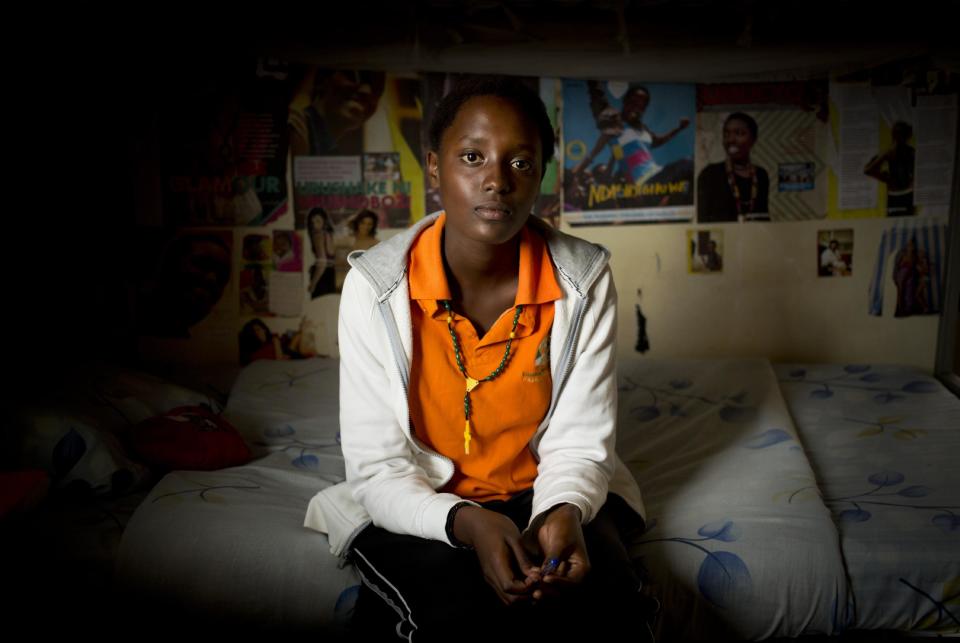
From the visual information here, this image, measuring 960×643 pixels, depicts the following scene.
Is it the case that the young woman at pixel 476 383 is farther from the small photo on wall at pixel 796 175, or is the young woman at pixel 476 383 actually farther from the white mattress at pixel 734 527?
the small photo on wall at pixel 796 175

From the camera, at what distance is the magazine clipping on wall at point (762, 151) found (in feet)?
8.11

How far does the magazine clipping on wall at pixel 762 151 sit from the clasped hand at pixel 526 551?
1.65 metres

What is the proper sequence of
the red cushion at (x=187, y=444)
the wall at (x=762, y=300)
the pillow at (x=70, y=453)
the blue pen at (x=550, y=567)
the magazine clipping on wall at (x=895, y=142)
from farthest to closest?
the wall at (x=762, y=300), the magazine clipping on wall at (x=895, y=142), the red cushion at (x=187, y=444), the pillow at (x=70, y=453), the blue pen at (x=550, y=567)

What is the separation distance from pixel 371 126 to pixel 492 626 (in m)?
1.82

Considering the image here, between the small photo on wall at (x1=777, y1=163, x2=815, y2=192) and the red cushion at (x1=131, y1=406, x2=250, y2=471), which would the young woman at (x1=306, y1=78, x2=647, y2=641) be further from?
the small photo on wall at (x1=777, y1=163, x2=815, y2=192)

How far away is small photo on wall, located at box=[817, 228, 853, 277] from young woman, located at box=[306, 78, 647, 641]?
1465 millimetres

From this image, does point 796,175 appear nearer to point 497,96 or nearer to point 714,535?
point 714,535

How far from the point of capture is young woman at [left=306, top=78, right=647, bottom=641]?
1170 millimetres

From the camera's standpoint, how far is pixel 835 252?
2523mm

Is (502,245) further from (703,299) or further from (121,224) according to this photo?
(121,224)

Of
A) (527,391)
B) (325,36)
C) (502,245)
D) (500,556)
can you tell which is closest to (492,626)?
(500,556)

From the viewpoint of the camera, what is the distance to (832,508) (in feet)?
5.06

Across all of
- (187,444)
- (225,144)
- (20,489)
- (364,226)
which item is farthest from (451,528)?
(225,144)

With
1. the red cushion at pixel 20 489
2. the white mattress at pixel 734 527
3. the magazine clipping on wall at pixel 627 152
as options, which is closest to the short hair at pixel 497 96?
the white mattress at pixel 734 527
